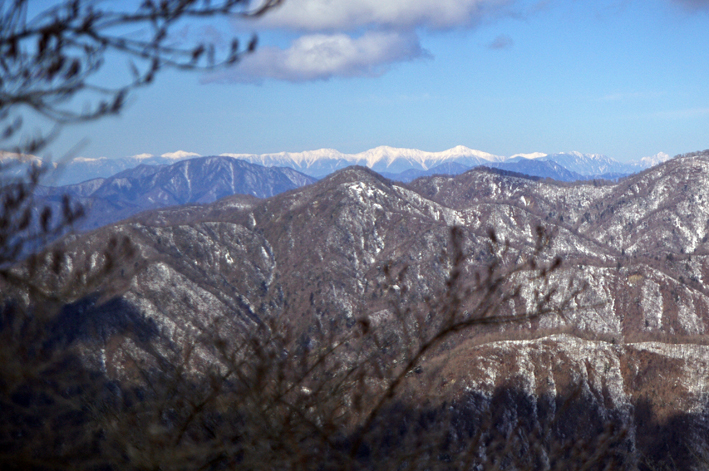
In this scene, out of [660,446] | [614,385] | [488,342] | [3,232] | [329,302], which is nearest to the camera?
[3,232]

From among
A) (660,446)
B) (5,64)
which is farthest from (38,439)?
(660,446)

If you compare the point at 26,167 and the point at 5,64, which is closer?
the point at 5,64

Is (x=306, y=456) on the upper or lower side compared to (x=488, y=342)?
upper

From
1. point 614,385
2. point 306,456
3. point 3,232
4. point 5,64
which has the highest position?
point 5,64

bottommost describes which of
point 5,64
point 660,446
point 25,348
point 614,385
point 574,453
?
point 660,446

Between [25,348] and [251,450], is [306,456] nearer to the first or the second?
[251,450]

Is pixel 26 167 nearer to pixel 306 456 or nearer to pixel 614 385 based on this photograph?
pixel 306 456

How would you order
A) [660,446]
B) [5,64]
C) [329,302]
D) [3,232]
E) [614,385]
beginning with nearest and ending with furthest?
[5,64] → [3,232] → [660,446] → [614,385] → [329,302]

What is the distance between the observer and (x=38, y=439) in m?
8.36

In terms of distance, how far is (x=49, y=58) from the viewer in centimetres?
657

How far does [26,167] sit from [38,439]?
4.59m

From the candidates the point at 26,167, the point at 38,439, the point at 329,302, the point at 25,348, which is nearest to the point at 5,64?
the point at 26,167

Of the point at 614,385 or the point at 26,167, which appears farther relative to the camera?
the point at 614,385

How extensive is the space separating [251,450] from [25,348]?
13.3 feet
